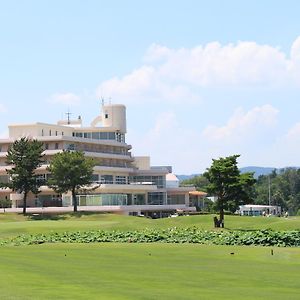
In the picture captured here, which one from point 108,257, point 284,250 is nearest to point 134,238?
point 284,250

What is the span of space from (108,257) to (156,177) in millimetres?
94044

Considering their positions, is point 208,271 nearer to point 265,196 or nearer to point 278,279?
point 278,279

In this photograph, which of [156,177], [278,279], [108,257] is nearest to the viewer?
[278,279]

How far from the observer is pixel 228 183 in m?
66.7

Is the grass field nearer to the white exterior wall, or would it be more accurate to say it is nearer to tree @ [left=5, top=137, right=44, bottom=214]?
tree @ [left=5, top=137, right=44, bottom=214]

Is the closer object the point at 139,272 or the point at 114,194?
the point at 139,272

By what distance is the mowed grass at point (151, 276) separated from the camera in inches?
707

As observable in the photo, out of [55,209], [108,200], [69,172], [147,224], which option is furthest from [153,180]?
[147,224]

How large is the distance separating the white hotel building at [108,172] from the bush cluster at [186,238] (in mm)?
51270

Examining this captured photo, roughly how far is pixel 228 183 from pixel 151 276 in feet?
147

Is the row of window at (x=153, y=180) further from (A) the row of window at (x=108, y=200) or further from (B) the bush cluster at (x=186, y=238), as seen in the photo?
(B) the bush cluster at (x=186, y=238)

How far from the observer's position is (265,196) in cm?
19100

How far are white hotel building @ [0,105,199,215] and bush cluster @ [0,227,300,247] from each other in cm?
5127

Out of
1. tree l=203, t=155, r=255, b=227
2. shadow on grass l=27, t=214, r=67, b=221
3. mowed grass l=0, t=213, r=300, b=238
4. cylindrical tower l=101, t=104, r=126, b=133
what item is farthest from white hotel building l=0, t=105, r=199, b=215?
tree l=203, t=155, r=255, b=227
